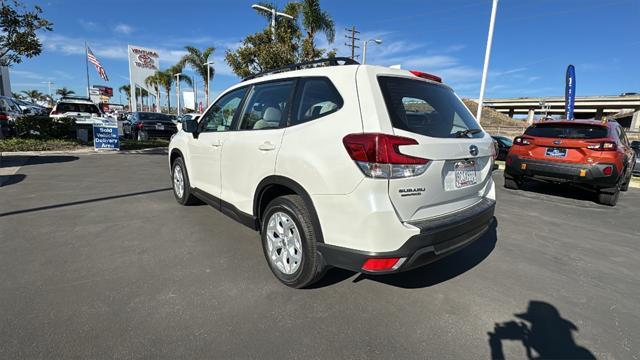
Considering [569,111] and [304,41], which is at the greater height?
[304,41]

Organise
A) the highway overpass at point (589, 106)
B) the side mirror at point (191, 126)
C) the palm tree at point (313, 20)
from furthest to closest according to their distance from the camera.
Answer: the highway overpass at point (589, 106)
the palm tree at point (313, 20)
the side mirror at point (191, 126)

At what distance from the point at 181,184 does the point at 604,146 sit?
7141 mm

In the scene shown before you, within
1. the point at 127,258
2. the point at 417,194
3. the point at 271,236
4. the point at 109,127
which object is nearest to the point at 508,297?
the point at 417,194

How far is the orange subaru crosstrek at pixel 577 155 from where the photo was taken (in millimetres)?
5851

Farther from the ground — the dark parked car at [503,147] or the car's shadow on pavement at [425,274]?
the dark parked car at [503,147]

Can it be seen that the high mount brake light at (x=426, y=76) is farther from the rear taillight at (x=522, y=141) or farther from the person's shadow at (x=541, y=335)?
the rear taillight at (x=522, y=141)

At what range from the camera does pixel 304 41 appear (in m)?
20.0

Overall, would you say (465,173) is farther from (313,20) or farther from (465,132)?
(313,20)

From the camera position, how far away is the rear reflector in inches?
91.4

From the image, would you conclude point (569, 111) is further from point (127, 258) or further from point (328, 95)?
point (127, 258)

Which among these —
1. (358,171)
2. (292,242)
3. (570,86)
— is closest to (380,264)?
(358,171)

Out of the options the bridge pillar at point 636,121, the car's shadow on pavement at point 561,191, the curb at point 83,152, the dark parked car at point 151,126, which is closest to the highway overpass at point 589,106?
the bridge pillar at point 636,121

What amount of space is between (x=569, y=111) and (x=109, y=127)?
66.4ft

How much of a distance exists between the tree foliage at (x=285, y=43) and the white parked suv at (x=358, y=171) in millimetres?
14768
